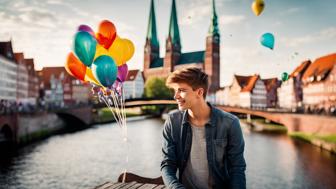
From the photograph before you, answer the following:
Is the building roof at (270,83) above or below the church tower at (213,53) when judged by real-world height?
below

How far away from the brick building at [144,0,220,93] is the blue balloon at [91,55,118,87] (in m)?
70.9

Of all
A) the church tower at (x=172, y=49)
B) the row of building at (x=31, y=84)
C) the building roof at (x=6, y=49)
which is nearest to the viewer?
the building roof at (x=6, y=49)

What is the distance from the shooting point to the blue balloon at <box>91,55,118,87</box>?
4.50 m

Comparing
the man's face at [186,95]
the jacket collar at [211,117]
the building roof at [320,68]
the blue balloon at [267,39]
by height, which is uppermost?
the building roof at [320,68]

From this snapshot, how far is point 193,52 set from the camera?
307ft

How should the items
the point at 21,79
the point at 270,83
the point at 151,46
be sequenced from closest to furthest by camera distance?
the point at 21,79 < the point at 270,83 < the point at 151,46

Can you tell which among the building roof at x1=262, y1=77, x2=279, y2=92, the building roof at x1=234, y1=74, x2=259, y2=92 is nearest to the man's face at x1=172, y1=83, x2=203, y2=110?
the building roof at x1=234, y1=74, x2=259, y2=92

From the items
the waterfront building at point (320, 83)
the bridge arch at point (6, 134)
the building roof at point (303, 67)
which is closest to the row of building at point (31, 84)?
the bridge arch at point (6, 134)

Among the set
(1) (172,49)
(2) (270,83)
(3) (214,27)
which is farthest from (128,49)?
(1) (172,49)

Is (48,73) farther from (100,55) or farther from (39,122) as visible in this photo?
(100,55)

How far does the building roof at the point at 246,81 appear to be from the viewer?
52.2m

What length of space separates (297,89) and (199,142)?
1740 inches

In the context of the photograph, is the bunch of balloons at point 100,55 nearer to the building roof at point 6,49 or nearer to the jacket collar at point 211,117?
the jacket collar at point 211,117

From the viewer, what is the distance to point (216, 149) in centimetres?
212
